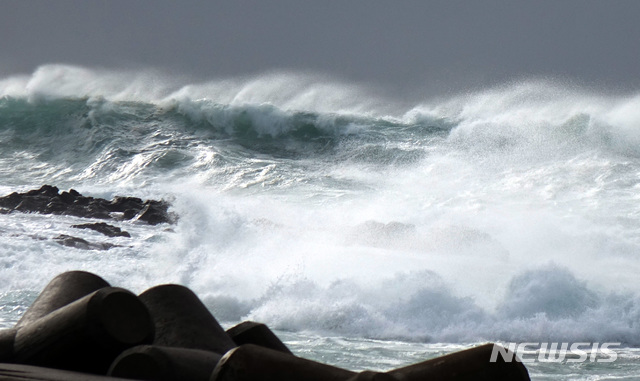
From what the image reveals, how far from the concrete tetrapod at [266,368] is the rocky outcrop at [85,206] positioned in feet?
48.2

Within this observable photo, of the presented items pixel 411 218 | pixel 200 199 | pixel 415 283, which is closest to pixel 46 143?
pixel 200 199

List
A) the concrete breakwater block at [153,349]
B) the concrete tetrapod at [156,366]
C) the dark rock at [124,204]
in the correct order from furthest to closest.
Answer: the dark rock at [124,204], the concrete tetrapod at [156,366], the concrete breakwater block at [153,349]

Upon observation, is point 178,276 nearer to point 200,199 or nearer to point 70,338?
point 200,199

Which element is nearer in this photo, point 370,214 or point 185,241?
point 185,241

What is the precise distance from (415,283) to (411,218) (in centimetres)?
559

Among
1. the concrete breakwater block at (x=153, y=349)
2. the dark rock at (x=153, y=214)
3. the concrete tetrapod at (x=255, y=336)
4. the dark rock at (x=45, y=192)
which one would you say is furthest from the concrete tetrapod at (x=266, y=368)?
the dark rock at (x=45, y=192)

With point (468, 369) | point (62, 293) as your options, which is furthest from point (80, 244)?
point (468, 369)

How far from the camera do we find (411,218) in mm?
14828

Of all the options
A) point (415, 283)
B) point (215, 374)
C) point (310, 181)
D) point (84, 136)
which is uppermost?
point (84, 136)

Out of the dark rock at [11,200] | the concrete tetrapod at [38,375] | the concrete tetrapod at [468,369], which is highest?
the dark rock at [11,200]

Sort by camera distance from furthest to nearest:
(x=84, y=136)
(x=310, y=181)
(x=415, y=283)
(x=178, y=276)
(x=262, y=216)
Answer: (x=84, y=136)
(x=310, y=181)
(x=262, y=216)
(x=178, y=276)
(x=415, y=283)

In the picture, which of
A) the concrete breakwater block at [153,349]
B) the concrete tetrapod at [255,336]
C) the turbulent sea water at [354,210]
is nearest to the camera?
the concrete breakwater block at [153,349]

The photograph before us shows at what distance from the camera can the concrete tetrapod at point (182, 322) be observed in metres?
3.54

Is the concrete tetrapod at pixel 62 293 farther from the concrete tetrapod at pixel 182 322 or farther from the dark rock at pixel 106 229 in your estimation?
the dark rock at pixel 106 229
